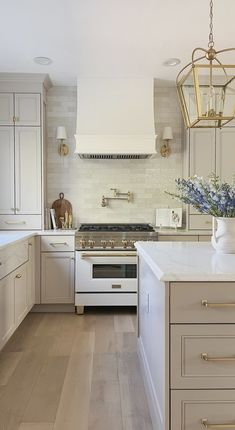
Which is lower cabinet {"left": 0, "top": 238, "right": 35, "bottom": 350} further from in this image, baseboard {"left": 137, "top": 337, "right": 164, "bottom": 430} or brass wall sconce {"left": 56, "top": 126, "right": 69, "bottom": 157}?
brass wall sconce {"left": 56, "top": 126, "right": 69, "bottom": 157}

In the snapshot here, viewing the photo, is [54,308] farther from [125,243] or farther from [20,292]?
[125,243]

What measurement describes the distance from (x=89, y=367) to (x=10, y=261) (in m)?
1.02

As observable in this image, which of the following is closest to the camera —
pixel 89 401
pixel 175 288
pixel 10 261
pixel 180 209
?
pixel 175 288

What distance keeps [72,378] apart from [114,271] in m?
1.49

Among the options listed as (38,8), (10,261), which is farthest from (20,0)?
(10,261)

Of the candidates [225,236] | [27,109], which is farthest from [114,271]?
[27,109]

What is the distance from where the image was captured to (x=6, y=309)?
2.63 meters

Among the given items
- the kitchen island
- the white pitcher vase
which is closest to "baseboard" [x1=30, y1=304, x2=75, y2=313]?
the white pitcher vase

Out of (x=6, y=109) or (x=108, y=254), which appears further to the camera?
(x=6, y=109)

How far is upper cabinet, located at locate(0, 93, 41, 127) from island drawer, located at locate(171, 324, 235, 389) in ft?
10.4

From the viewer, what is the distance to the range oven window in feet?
12.0

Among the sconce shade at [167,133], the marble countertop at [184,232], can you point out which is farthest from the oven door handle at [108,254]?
the sconce shade at [167,133]

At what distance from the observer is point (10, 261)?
8.96 ft

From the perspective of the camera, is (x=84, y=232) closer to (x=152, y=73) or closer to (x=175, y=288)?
(x=152, y=73)
